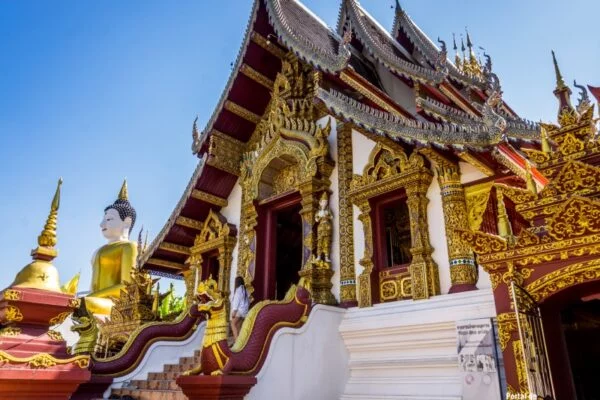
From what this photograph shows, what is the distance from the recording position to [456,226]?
5.00 metres

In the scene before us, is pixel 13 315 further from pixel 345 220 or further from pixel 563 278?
pixel 345 220

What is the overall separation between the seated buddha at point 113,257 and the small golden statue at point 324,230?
755 cm

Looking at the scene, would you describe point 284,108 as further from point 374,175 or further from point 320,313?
point 320,313

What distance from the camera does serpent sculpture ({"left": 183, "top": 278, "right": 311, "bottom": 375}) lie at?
4.10m

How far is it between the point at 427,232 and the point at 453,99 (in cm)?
199

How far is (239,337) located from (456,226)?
7.95 ft

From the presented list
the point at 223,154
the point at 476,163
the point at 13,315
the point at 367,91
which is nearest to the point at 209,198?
the point at 223,154

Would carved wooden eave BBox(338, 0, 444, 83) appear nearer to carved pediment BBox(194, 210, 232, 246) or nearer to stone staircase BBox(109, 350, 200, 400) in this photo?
carved pediment BBox(194, 210, 232, 246)

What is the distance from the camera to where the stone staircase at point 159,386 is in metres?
5.05

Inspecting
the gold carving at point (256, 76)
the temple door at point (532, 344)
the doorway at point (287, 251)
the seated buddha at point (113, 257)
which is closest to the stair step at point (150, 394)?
the temple door at point (532, 344)

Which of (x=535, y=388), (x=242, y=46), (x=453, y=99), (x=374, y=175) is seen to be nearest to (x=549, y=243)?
(x=535, y=388)

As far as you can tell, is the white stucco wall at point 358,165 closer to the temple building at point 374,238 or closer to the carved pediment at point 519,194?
the temple building at point 374,238

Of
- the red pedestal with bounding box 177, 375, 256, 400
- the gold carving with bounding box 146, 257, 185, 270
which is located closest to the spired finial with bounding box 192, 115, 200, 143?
the gold carving with bounding box 146, 257, 185, 270

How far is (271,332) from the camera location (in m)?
4.66
